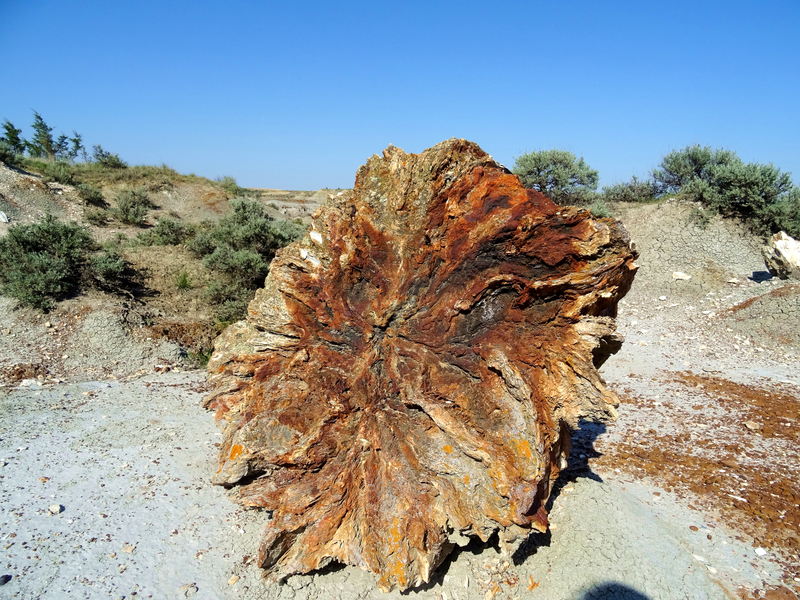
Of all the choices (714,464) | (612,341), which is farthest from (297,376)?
(714,464)

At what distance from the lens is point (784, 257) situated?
13.8m

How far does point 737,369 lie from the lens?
9367 mm

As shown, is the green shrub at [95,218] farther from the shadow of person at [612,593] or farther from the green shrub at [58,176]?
the shadow of person at [612,593]

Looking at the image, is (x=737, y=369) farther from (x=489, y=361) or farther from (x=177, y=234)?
(x=177, y=234)

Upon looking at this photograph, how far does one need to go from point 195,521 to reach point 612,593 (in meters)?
3.82

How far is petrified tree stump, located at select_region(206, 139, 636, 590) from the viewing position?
3.59 metres

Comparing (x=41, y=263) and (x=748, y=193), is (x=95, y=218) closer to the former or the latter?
(x=41, y=263)

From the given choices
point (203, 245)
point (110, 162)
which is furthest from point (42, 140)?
point (203, 245)

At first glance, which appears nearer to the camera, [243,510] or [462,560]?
[462,560]

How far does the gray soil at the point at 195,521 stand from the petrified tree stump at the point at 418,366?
2.19 ft

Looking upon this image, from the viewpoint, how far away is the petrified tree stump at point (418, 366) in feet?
11.8

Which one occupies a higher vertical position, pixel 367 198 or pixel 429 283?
pixel 367 198

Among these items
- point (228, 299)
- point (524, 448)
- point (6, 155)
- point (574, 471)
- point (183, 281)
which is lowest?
point (574, 471)

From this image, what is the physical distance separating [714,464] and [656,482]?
989 mm
